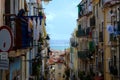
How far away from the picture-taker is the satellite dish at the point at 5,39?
8477 millimetres

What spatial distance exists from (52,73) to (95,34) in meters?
68.7

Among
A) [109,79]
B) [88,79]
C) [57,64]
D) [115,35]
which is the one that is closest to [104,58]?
[109,79]

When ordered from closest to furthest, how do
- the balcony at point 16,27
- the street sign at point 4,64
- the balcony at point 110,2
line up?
the street sign at point 4,64
the balcony at point 16,27
the balcony at point 110,2

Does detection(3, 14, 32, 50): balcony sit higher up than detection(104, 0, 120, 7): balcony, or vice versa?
detection(104, 0, 120, 7): balcony

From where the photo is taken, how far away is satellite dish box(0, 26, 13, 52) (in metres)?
8.48

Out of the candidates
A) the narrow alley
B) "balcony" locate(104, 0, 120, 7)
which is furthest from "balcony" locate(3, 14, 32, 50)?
"balcony" locate(104, 0, 120, 7)

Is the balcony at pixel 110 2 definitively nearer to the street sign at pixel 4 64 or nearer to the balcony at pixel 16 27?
the balcony at pixel 16 27

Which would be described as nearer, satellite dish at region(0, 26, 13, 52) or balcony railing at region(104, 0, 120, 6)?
satellite dish at region(0, 26, 13, 52)

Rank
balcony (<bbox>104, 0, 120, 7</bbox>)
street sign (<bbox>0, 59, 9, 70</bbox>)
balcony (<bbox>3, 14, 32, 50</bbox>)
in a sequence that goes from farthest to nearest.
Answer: balcony (<bbox>104, 0, 120, 7</bbox>)
balcony (<bbox>3, 14, 32, 50</bbox>)
street sign (<bbox>0, 59, 9, 70</bbox>)

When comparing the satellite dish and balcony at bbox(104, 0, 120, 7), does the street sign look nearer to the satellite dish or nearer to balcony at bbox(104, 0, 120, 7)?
the satellite dish

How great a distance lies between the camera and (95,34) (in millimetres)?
46406

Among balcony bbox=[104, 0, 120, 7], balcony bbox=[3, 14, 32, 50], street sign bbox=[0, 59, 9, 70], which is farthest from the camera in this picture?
balcony bbox=[104, 0, 120, 7]

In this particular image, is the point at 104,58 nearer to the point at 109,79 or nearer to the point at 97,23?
the point at 109,79

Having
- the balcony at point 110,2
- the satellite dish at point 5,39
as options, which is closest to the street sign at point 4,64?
the satellite dish at point 5,39
